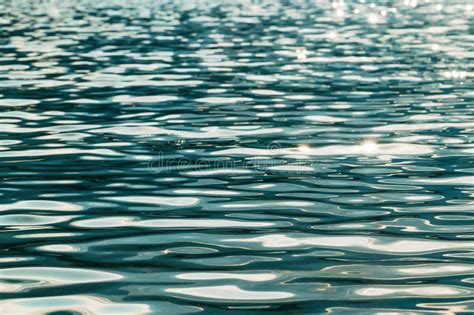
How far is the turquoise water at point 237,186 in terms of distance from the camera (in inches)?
340

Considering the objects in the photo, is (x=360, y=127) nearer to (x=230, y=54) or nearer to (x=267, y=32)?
(x=230, y=54)

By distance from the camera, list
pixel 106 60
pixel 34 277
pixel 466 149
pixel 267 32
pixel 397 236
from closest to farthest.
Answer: pixel 34 277, pixel 397 236, pixel 466 149, pixel 106 60, pixel 267 32

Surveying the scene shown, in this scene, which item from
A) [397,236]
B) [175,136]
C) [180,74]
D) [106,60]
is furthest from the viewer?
[106,60]

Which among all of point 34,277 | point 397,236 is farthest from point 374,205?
point 34,277

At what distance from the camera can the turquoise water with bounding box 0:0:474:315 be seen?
8.63 meters

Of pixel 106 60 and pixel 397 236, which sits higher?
pixel 397 236

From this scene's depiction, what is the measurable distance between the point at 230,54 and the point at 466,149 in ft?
64.2

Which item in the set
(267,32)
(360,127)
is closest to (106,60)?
(267,32)

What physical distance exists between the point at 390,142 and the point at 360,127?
1759 mm

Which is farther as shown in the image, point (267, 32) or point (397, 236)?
point (267, 32)

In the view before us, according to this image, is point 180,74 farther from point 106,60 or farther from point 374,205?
point 374,205

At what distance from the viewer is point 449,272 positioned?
9062 millimetres

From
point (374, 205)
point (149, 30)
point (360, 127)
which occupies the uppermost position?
point (374, 205)

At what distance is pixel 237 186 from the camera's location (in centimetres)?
1310
